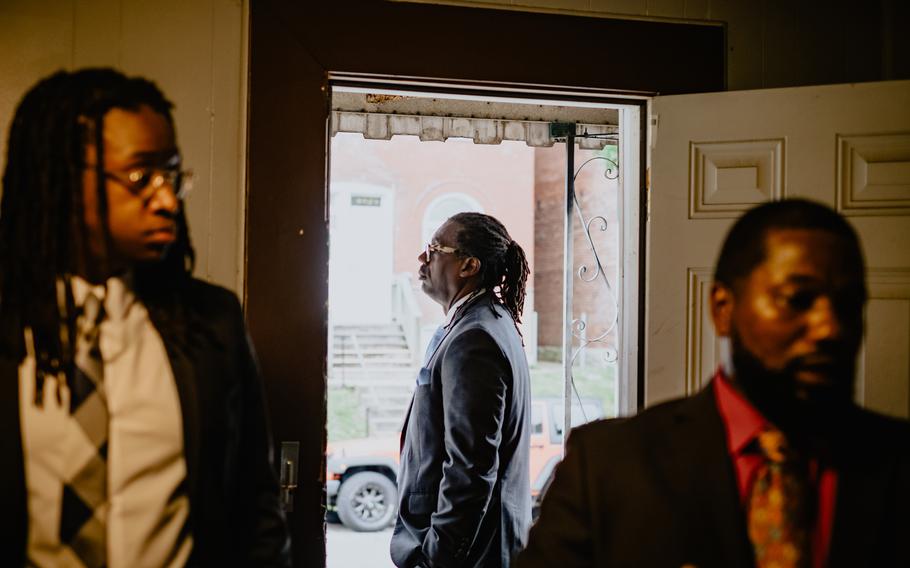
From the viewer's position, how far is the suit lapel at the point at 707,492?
1.25 meters

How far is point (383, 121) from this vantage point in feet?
15.4

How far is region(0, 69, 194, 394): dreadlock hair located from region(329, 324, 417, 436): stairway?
38.9 ft

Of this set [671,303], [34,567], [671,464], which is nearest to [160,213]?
[34,567]

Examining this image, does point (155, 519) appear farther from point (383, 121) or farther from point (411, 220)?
point (411, 220)

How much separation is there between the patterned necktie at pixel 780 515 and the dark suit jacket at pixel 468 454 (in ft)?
4.70

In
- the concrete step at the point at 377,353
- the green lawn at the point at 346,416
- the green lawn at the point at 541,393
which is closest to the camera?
the green lawn at the point at 346,416

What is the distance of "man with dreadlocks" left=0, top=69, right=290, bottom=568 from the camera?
134cm

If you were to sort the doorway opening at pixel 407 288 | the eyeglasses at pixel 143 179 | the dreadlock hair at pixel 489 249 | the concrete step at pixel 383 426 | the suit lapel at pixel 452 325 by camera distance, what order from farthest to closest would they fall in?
the concrete step at pixel 383 426
the doorway opening at pixel 407 288
the dreadlock hair at pixel 489 249
the suit lapel at pixel 452 325
the eyeglasses at pixel 143 179

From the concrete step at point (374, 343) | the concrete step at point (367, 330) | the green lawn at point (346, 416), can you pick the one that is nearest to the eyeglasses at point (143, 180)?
the green lawn at point (346, 416)

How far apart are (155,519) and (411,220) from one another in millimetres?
18306

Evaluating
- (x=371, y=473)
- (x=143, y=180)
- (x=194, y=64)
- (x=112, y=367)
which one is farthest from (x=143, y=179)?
(x=371, y=473)

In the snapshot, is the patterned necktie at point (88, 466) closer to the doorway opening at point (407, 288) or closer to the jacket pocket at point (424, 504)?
the jacket pocket at point (424, 504)

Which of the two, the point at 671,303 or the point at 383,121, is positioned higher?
the point at 383,121

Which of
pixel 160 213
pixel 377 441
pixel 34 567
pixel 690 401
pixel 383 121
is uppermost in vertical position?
pixel 383 121
